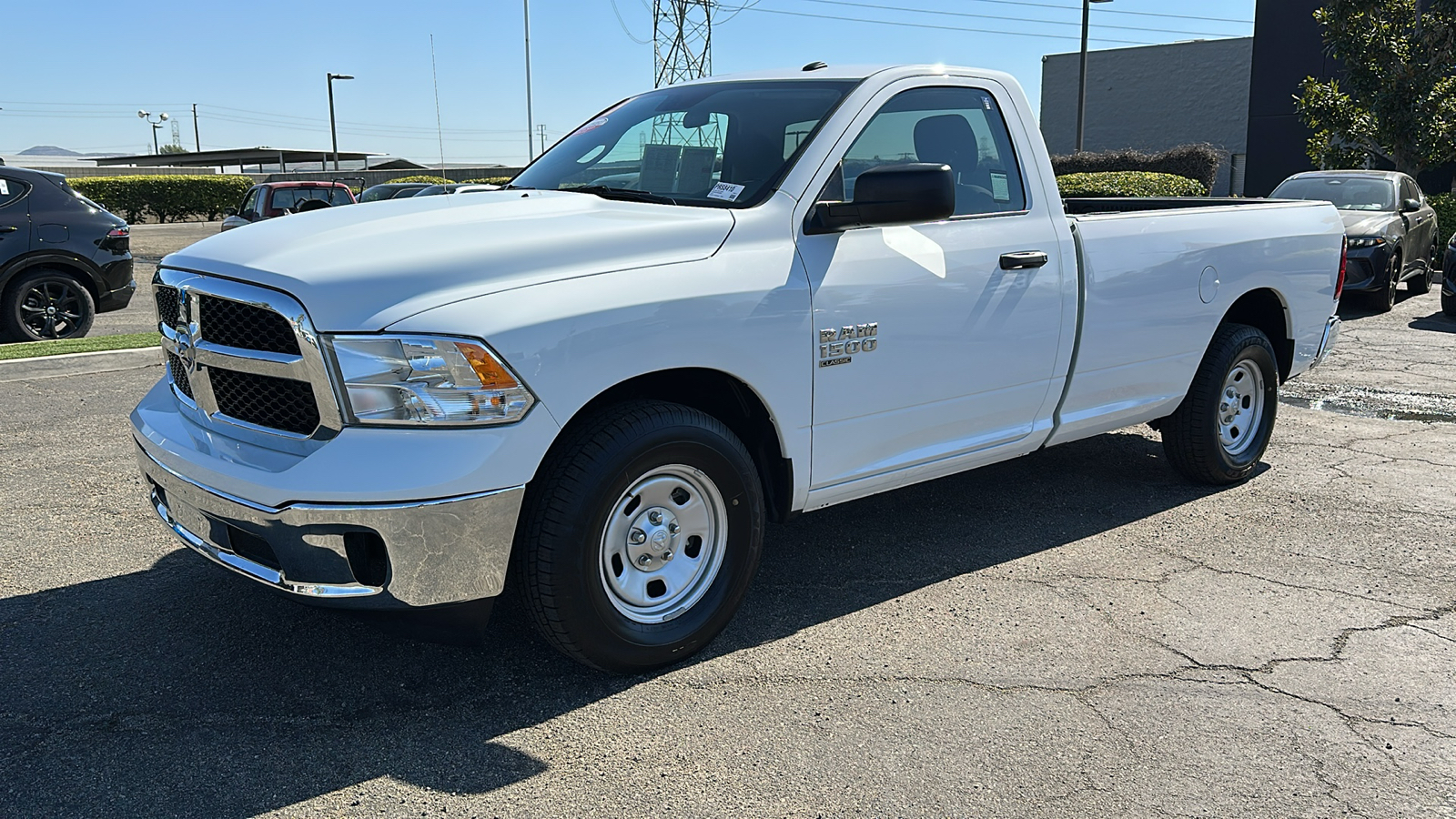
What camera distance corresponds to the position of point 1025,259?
459 centimetres

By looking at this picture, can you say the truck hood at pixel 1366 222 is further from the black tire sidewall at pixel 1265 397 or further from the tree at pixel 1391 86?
the black tire sidewall at pixel 1265 397

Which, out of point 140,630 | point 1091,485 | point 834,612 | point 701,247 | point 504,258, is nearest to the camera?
point 504,258

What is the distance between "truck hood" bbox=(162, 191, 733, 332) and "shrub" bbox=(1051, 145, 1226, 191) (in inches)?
1216

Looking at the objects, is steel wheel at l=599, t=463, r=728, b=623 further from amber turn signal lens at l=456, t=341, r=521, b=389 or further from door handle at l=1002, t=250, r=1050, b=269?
door handle at l=1002, t=250, r=1050, b=269

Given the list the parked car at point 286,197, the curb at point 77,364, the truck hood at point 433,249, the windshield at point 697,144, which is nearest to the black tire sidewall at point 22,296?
the curb at point 77,364

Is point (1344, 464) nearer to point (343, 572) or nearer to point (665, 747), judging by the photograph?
point (665, 747)

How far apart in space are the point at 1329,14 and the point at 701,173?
20.7 m

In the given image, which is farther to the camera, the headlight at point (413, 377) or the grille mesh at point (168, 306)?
the grille mesh at point (168, 306)

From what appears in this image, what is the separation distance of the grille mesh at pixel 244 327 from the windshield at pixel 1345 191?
14.2 m

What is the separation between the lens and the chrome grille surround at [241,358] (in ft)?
10.4

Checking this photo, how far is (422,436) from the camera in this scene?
10.3 feet

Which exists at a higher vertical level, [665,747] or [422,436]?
[422,436]

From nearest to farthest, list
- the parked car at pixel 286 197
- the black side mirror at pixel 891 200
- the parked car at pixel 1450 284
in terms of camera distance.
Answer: the black side mirror at pixel 891 200
the parked car at pixel 1450 284
the parked car at pixel 286 197

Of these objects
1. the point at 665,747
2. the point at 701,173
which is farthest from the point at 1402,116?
the point at 665,747
